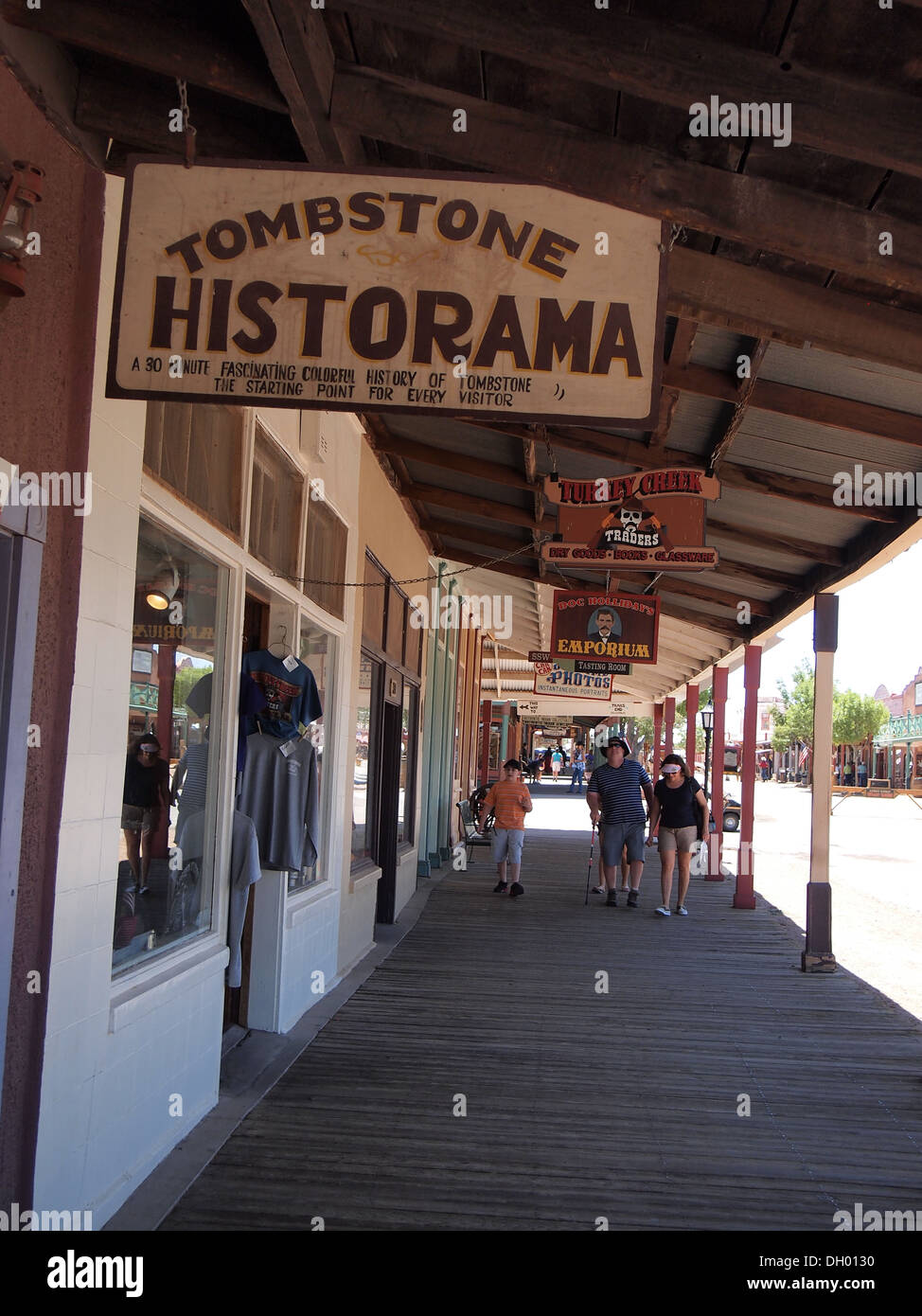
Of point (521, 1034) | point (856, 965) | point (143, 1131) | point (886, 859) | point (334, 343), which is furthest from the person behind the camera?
point (886, 859)

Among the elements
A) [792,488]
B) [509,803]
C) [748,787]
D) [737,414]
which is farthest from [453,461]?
[748,787]

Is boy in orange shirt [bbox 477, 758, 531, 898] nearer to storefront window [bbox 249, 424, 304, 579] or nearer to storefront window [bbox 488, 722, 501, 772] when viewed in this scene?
storefront window [bbox 249, 424, 304, 579]

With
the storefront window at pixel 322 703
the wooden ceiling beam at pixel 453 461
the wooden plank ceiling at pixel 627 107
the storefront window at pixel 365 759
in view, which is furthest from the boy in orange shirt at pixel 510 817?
the wooden plank ceiling at pixel 627 107

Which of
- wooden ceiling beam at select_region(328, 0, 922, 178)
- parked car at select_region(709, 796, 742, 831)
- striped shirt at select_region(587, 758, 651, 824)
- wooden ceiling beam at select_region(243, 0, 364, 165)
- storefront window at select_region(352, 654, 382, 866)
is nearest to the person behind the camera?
wooden ceiling beam at select_region(243, 0, 364, 165)

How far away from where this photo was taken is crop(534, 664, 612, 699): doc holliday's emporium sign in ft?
61.3

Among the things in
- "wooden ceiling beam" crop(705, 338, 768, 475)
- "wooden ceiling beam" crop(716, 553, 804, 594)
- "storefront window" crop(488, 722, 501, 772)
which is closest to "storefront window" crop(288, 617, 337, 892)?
"wooden ceiling beam" crop(705, 338, 768, 475)

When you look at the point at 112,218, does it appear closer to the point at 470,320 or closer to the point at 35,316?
the point at 35,316

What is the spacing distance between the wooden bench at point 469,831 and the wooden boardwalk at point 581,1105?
809cm

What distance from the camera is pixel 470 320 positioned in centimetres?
313

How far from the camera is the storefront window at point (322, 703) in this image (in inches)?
271

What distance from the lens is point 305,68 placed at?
3.52 m

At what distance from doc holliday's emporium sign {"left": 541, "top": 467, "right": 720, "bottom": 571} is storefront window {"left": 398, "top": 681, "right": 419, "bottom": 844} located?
383cm

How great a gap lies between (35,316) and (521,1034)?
16.1ft
